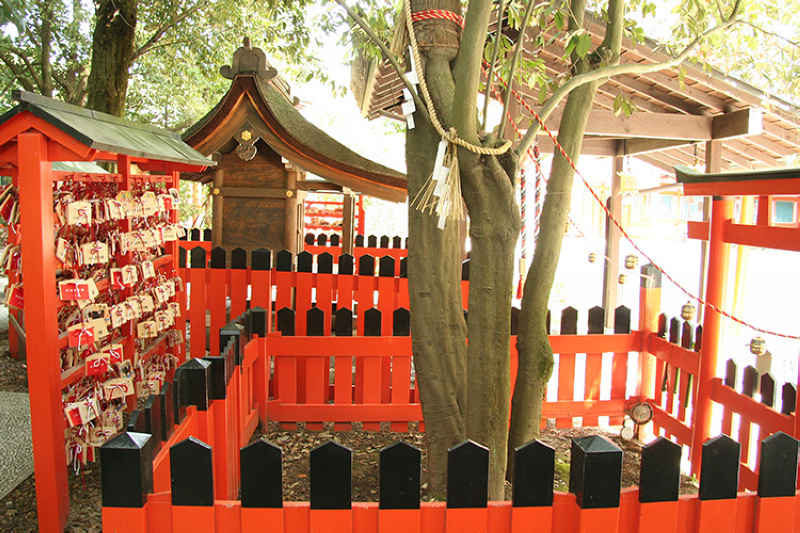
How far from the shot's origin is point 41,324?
275 centimetres

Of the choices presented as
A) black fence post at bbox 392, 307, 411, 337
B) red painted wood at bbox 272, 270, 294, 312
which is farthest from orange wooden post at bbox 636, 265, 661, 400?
red painted wood at bbox 272, 270, 294, 312

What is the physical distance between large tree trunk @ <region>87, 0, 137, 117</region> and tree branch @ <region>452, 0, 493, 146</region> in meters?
6.24

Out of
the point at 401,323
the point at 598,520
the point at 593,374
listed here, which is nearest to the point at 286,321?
the point at 401,323

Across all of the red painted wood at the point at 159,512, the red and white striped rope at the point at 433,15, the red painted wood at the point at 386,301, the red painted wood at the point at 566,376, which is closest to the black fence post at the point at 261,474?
the red painted wood at the point at 159,512

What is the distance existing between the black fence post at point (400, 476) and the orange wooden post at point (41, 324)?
185 centimetres

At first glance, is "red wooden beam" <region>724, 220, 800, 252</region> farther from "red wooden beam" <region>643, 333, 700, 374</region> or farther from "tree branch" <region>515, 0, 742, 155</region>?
"tree branch" <region>515, 0, 742, 155</region>

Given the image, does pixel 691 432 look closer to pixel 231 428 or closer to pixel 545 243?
pixel 545 243

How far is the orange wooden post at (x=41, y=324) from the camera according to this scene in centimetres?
267

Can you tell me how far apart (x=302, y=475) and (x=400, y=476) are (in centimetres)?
170

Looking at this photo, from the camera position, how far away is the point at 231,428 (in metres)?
2.81

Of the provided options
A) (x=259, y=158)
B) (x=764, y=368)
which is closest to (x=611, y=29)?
(x=764, y=368)

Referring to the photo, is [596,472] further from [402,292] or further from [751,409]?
[402,292]

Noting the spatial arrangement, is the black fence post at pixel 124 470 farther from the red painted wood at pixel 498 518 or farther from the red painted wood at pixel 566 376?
the red painted wood at pixel 566 376

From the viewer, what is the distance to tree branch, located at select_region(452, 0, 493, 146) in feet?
7.61
